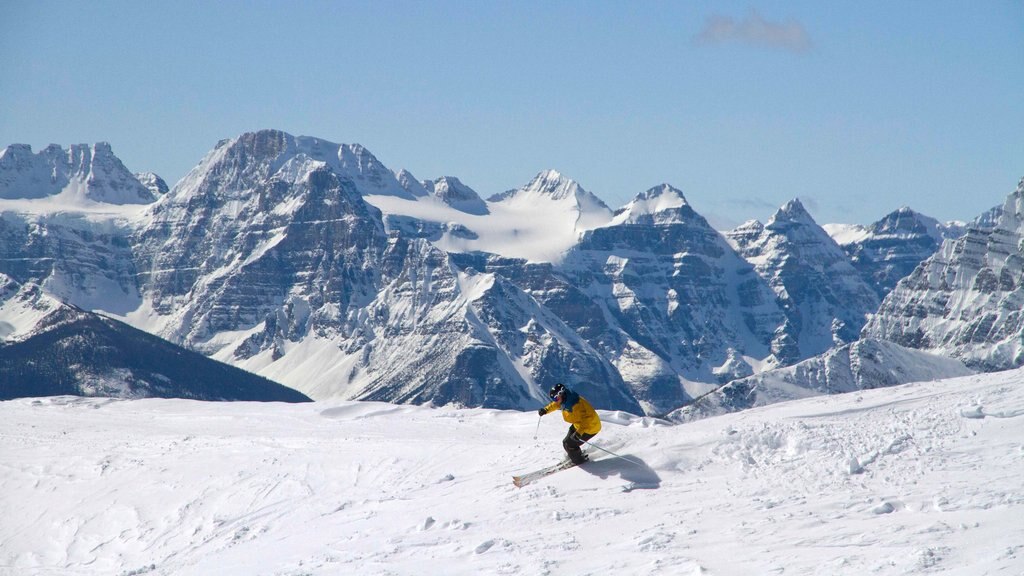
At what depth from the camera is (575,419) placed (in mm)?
34812

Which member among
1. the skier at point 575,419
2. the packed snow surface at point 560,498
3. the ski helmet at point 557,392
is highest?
the ski helmet at point 557,392

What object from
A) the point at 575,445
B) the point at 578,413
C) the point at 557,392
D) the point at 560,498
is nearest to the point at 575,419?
the point at 578,413

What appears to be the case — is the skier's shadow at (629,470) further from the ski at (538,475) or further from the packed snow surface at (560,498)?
the ski at (538,475)

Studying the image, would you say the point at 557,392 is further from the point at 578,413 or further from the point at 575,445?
the point at 575,445

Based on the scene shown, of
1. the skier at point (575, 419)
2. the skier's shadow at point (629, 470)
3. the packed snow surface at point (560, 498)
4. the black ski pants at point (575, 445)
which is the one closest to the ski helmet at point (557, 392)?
the skier at point (575, 419)

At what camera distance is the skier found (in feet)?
113

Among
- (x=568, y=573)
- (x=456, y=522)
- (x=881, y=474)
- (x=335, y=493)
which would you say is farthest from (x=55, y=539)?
(x=881, y=474)

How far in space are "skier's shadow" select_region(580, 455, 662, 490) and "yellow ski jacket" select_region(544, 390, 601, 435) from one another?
0.86 m

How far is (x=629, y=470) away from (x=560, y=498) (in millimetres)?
2175

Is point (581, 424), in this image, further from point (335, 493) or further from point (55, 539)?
point (55, 539)

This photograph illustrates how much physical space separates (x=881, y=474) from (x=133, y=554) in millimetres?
20107

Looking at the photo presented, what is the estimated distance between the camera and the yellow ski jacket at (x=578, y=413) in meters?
34.6

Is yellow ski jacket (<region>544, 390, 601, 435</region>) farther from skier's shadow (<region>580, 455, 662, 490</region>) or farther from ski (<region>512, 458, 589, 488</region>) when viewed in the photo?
ski (<region>512, 458, 589, 488</region>)

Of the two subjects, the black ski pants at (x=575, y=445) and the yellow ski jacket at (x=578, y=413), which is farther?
the black ski pants at (x=575, y=445)
